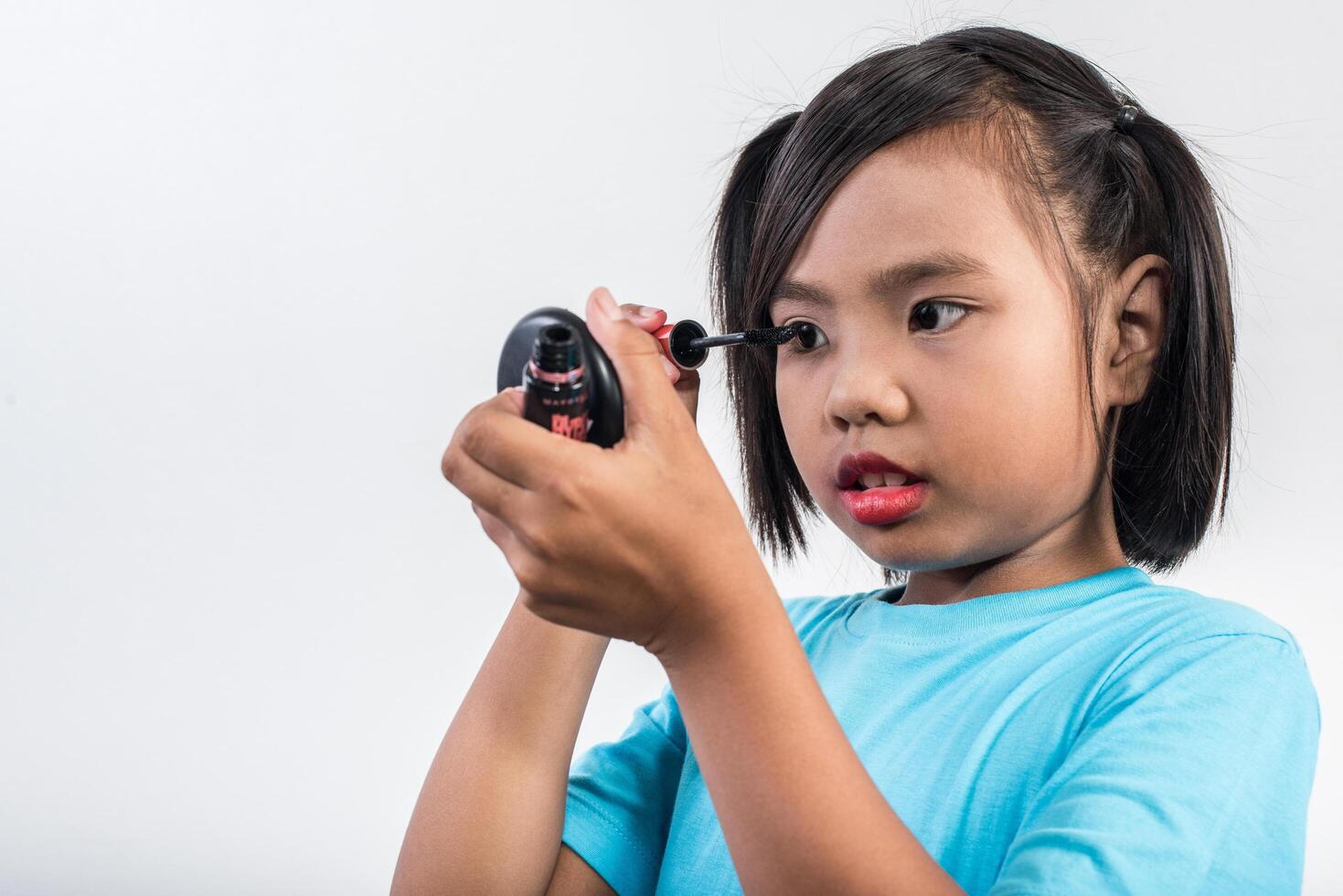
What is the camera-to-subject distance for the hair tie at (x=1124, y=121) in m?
0.83

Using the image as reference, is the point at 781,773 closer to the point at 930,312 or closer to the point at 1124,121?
the point at 930,312

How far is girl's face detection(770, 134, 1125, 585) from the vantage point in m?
0.70

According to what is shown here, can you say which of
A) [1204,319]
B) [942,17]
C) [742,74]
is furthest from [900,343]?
[742,74]

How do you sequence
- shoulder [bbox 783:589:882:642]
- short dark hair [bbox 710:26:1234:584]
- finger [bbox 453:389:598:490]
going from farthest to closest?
1. shoulder [bbox 783:589:882:642]
2. short dark hair [bbox 710:26:1234:584]
3. finger [bbox 453:389:598:490]

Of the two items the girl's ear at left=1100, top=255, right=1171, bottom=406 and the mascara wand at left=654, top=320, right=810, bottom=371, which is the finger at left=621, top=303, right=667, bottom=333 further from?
the girl's ear at left=1100, top=255, right=1171, bottom=406

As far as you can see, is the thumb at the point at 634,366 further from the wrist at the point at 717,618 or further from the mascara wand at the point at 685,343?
the mascara wand at the point at 685,343

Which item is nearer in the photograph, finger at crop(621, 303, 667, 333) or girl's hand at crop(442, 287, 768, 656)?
girl's hand at crop(442, 287, 768, 656)

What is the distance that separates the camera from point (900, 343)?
71 centimetres

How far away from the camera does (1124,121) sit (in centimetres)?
83

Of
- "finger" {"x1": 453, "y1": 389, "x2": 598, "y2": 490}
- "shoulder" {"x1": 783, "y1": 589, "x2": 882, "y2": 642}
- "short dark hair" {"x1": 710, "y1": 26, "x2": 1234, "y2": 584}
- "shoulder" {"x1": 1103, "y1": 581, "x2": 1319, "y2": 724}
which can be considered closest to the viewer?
"finger" {"x1": 453, "y1": 389, "x2": 598, "y2": 490}

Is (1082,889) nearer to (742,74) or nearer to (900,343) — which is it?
(900,343)

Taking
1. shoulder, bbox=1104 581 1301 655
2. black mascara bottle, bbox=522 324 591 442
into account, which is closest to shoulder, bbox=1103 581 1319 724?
shoulder, bbox=1104 581 1301 655

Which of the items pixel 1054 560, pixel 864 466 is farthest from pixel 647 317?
pixel 1054 560

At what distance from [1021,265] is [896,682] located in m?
0.26
